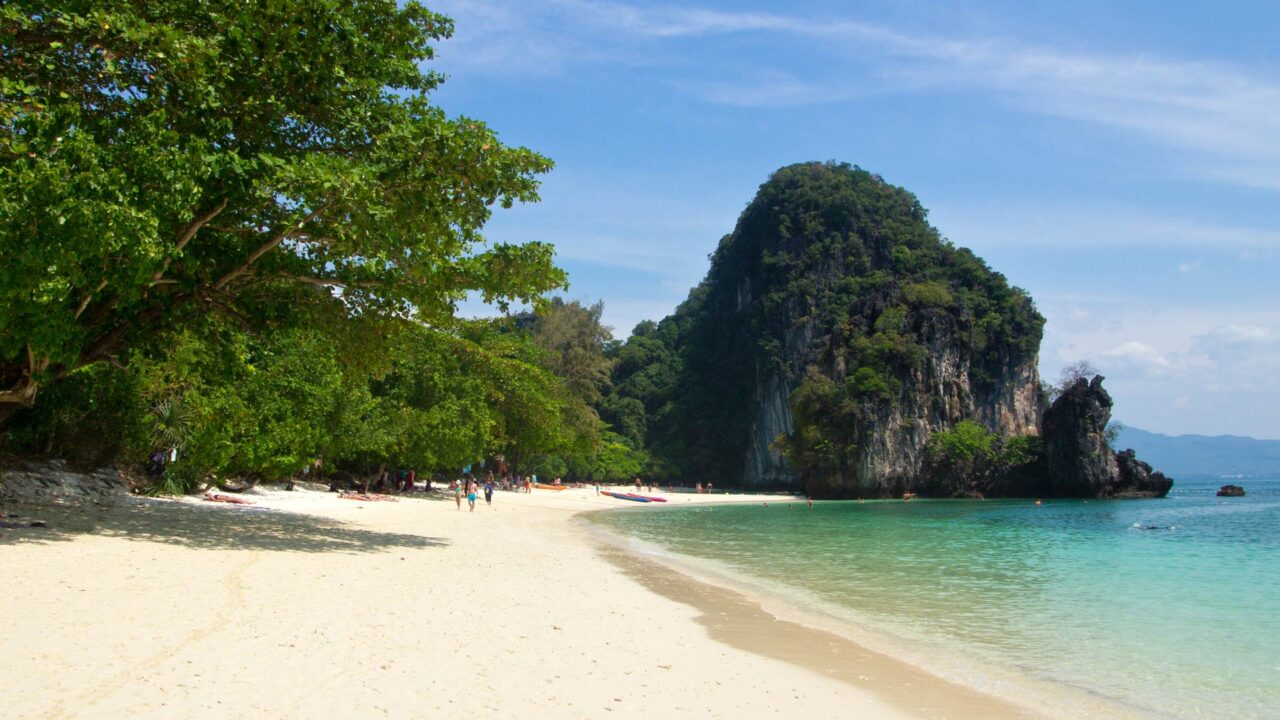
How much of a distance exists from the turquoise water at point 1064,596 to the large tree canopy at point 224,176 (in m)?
7.83

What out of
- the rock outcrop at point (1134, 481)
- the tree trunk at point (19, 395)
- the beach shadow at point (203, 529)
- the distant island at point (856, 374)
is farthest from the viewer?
the rock outcrop at point (1134, 481)

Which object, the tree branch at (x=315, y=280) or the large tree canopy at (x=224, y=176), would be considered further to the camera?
the tree branch at (x=315, y=280)

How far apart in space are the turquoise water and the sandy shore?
6.02 ft

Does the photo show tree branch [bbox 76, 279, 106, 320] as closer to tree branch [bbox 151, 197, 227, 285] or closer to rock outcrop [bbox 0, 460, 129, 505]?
tree branch [bbox 151, 197, 227, 285]

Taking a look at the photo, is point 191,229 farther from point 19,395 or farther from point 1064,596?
point 1064,596

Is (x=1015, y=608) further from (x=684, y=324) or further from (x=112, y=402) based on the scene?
(x=684, y=324)

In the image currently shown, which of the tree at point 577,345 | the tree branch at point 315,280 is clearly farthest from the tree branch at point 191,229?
the tree at point 577,345

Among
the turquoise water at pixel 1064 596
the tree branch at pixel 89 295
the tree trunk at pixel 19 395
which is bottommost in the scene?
the turquoise water at pixel 1064 596

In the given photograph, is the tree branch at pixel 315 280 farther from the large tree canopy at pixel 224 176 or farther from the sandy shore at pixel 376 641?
the sandy shore at pixel 376 641

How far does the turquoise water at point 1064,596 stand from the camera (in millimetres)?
8211

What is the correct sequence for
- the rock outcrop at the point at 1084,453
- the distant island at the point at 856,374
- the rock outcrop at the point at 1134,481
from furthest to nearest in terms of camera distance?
the rock outcrop at the point at 1134,481
the distant island at the point at 856,374
the rock outcrop at the point at 1084,453

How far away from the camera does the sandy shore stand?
5.11 m

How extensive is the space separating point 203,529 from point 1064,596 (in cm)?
1379

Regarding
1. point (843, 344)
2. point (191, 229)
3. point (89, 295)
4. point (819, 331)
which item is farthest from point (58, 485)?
point (819, 331)
